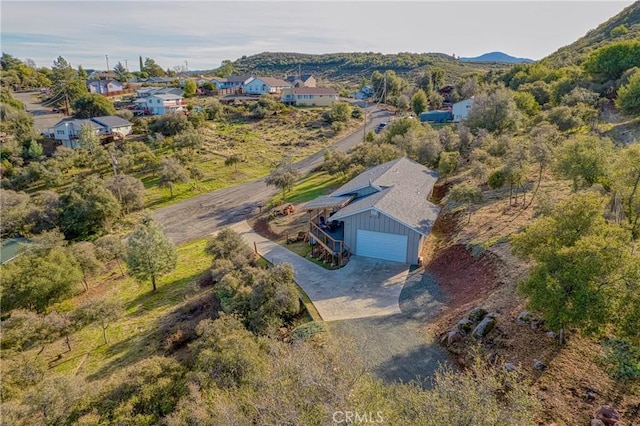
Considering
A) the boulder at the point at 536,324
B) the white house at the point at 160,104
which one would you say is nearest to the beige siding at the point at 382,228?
the boulder at the point at 536,324

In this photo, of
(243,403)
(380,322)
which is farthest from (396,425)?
(380,322)

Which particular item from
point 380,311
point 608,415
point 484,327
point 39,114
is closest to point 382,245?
point 380,311

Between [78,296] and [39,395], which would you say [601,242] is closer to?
[39,395]

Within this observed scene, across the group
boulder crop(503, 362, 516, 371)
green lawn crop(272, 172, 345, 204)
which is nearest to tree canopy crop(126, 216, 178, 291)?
green lawn crop(272, 172, 345, 204)

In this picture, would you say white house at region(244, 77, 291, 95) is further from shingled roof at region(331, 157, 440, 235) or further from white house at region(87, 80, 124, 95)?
shingled roof at region(331, 157, 440, 235)

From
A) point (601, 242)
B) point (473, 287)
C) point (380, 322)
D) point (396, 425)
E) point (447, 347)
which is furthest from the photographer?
point (473, 287)

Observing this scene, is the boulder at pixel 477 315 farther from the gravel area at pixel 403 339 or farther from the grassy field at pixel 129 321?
the grassy field at pixel 129 321
